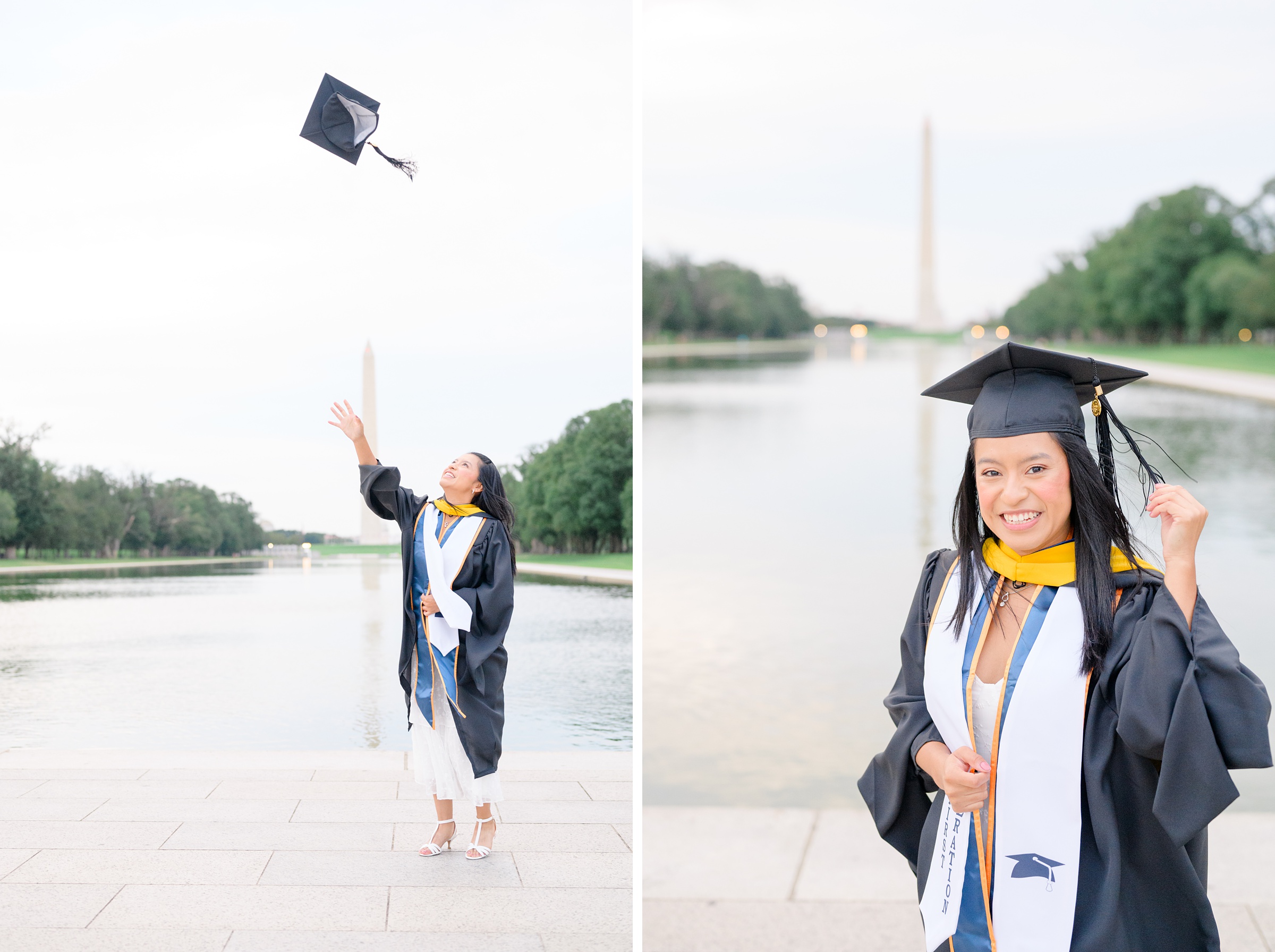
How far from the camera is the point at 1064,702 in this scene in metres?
1.68

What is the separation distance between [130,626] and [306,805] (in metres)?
2.31

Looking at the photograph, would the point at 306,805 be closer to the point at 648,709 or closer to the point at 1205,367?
the point at 648,709

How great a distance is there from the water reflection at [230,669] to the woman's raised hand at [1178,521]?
4342 millimetres

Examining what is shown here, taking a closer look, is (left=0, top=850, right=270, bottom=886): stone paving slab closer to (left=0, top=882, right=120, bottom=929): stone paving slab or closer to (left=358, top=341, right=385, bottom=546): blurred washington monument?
(left=0, top=882, right=120, bottom=929): stone paving slab

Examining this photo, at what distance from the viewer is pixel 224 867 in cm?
355

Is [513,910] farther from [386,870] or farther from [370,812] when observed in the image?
[370,812]

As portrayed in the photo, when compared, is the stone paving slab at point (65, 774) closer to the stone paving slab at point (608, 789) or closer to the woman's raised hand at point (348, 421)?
the stone paving slab at point (608, 789)

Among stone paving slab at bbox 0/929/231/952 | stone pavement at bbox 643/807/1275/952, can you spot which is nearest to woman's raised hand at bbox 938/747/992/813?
stone pavement at bbox 643/807/1275/952

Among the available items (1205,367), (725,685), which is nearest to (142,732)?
(725,685)

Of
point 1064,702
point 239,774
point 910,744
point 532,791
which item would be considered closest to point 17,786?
point 239,774

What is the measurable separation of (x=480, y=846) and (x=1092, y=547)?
8.65 feet

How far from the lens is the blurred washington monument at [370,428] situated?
5.89m

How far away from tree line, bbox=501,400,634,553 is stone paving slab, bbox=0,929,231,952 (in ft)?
12.9

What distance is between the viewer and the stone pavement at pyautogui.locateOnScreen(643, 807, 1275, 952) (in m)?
3.42
